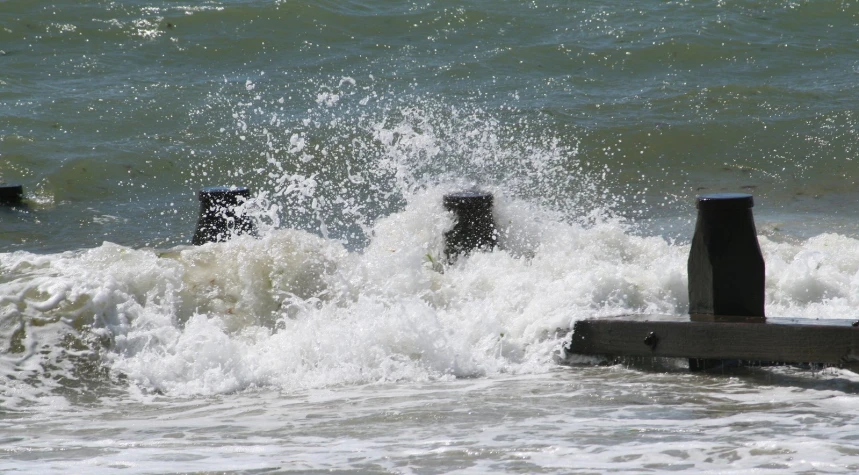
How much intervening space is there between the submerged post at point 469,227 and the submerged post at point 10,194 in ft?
16.9

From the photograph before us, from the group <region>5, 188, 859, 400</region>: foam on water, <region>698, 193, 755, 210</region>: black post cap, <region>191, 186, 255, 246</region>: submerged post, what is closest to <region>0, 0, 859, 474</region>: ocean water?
<region>5, 188, 859, 400</region>: foam on water

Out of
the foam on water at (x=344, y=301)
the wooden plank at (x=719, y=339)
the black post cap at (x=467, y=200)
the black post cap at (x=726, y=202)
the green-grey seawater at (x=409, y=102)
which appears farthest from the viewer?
the green-grey seawater at (x=409, y=102)

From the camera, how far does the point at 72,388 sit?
20.9ft

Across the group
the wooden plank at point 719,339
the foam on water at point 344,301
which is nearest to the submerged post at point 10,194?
the foam on water at point 344,301

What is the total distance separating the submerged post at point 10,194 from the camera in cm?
1080

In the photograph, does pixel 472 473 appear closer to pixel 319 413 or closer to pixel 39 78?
pixel 319 413

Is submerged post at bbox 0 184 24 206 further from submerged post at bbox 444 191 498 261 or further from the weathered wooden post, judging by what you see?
the weathered wooden post

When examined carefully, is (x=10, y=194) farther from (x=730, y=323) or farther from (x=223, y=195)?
(x=730, y=323)

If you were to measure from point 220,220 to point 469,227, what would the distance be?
195 centimetres

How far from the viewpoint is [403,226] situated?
28.2ft

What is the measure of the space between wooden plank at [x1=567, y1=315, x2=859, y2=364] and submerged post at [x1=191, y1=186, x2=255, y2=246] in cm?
307

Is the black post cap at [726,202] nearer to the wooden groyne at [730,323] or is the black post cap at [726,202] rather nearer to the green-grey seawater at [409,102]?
the wooden groyne at [730,323]

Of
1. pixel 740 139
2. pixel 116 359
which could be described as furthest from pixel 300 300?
pixel 740 139

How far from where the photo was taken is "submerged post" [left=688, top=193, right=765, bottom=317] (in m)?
5.87
